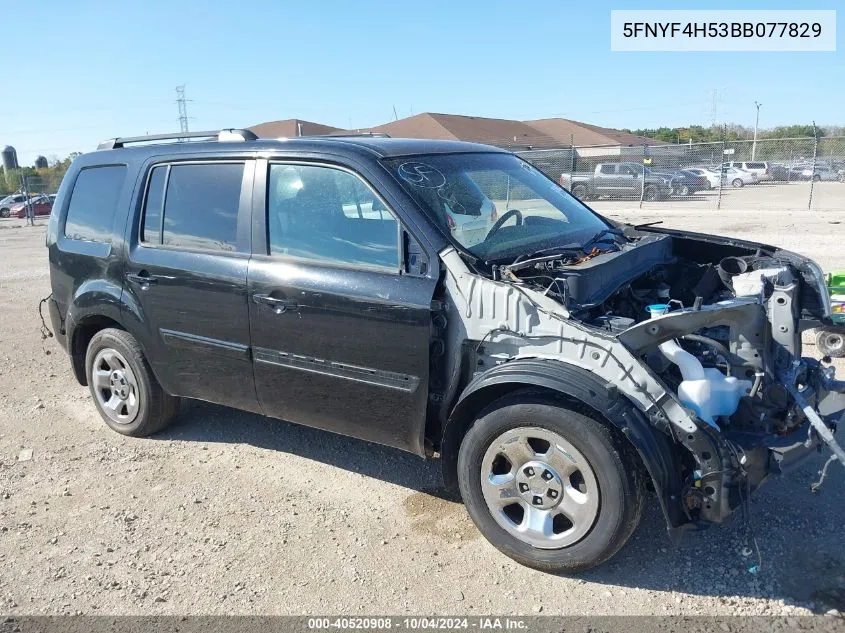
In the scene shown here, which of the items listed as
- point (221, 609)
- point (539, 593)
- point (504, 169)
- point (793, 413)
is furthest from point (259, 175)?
point (793, 413)

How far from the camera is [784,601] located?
2.98m

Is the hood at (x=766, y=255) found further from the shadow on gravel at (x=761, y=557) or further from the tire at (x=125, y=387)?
the tire at (x=125, y=387)

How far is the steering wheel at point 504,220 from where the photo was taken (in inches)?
151

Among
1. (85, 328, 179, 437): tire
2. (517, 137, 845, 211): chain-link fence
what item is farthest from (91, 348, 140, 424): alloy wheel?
(517, 137, 845, 211): chain-link fence

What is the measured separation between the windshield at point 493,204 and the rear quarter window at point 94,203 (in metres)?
2.15

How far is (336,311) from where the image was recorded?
366 centimetres

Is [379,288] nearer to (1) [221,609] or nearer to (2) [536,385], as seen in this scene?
(2) [536,385]

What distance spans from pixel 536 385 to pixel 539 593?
91 cm

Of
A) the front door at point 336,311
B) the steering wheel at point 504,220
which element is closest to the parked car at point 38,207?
the front door at point 336,311

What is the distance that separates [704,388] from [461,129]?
44.2 m

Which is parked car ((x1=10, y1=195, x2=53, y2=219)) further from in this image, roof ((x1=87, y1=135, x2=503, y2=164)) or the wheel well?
roof ((x1=87, y1=135, x2=503, y2=164))

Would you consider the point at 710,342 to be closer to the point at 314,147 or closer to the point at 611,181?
the point at 314,147

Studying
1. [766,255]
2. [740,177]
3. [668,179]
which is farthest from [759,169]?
[766,255]

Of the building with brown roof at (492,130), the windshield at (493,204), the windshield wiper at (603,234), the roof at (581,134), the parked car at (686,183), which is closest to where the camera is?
the windshield at (493,204)
